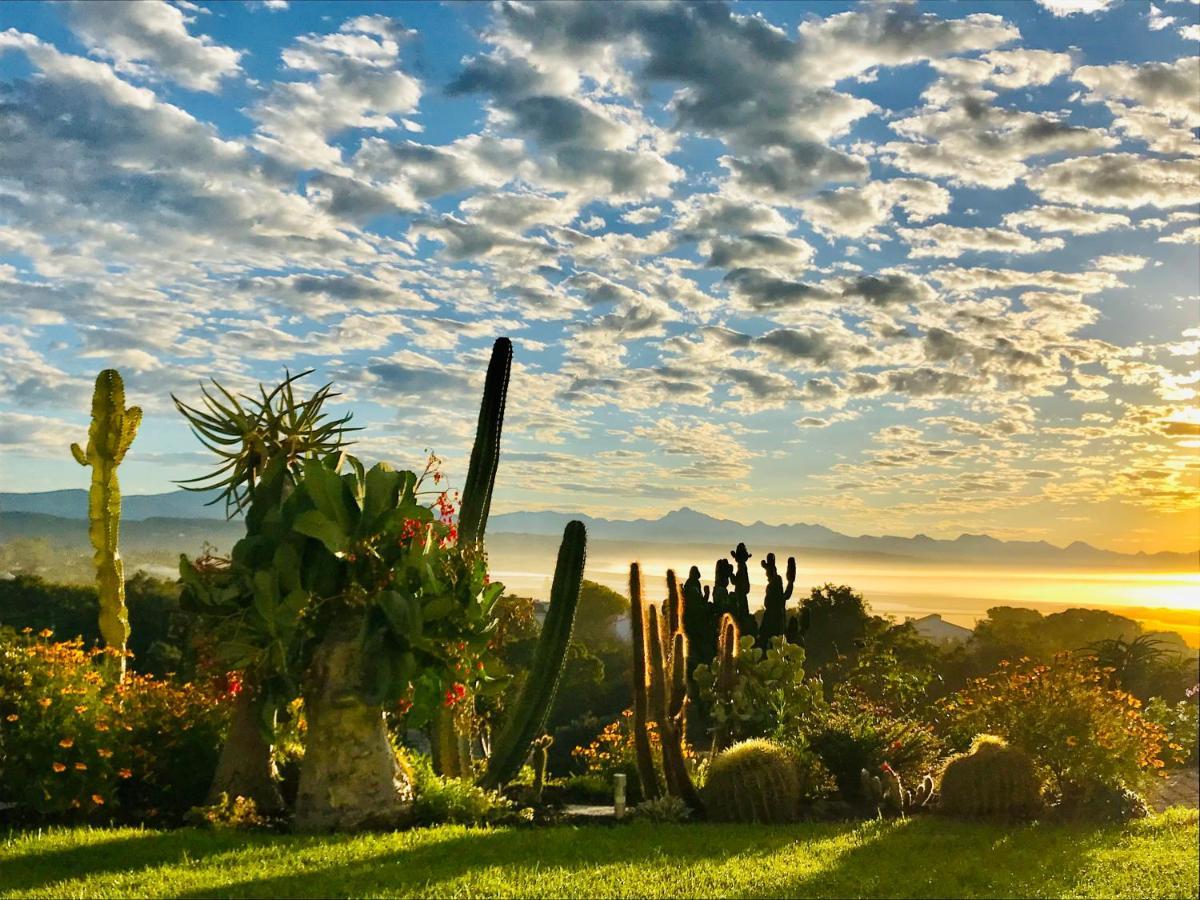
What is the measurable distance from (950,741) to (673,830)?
18.4ft

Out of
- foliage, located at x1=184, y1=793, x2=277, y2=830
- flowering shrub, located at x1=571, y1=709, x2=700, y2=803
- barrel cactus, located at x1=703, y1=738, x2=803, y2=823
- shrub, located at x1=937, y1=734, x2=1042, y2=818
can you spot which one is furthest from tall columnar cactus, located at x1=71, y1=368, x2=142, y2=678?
shrub, located at x1=937, y1=734, x2=1042, y2=818

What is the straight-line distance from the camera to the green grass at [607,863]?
8.45 meters

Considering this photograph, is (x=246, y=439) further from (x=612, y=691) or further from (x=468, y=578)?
(x=612, y=691)

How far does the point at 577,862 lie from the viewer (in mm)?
9383

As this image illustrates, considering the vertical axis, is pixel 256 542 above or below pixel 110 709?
above

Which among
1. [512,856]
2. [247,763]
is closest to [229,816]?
[247,763]

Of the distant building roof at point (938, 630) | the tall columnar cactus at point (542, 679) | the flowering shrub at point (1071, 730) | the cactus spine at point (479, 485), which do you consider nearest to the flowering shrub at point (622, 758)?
the tall columnar cactus at point (542, 679)

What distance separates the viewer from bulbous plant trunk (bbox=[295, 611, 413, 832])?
10616mm

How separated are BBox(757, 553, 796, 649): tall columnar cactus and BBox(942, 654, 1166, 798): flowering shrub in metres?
5.91

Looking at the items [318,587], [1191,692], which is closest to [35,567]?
[318,587]

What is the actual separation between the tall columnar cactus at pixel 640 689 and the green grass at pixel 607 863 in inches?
38.2

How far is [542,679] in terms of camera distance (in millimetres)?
12844

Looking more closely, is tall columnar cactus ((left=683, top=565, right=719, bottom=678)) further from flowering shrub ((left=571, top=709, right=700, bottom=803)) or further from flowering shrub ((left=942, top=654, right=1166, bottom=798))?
flowering shrub ((left=942, top=654, right=1166, bottom=798))

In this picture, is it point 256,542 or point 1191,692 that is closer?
point 256,542
